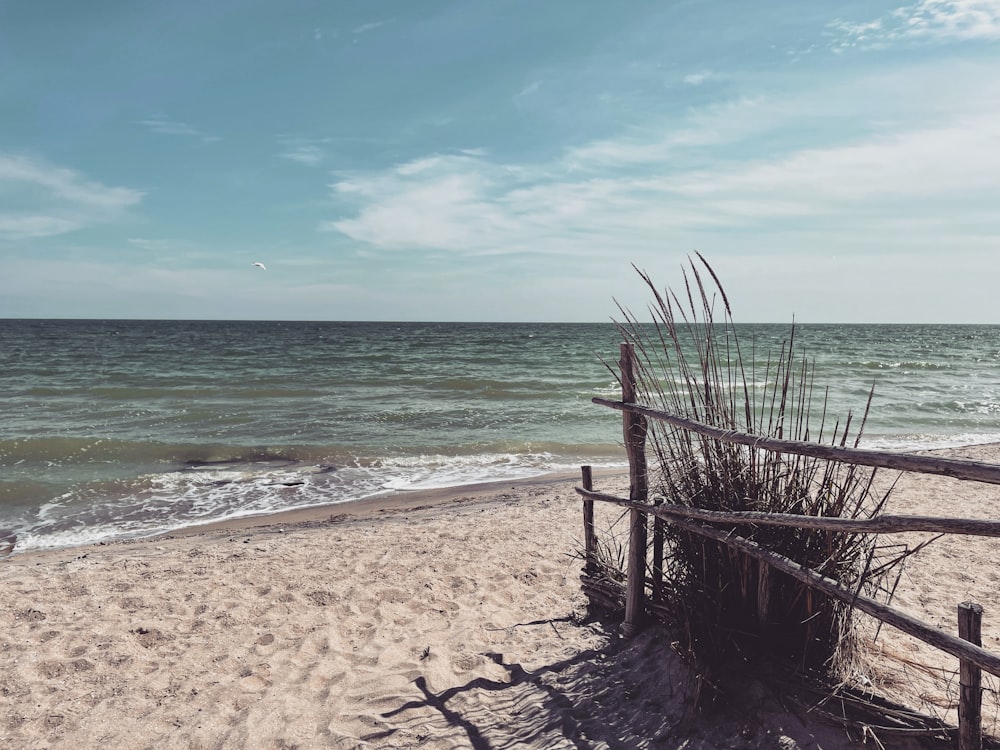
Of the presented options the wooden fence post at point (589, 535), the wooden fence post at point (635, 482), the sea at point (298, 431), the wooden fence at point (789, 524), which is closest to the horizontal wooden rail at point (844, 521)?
the wooden fence at point (789, 524)

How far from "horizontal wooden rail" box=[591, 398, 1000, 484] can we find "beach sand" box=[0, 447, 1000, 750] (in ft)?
3.55

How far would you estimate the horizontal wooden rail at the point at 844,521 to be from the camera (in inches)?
77.0

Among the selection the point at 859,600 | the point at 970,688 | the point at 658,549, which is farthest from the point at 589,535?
the point at 970,688

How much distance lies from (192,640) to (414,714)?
6.13 ft

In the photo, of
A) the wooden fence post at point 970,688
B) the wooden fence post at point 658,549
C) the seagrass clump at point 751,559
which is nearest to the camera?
the wooden fence post at point 970,688

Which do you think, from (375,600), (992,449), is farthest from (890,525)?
(992,449)

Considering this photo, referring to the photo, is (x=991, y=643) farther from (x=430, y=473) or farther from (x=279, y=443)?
(x=279, y=443)

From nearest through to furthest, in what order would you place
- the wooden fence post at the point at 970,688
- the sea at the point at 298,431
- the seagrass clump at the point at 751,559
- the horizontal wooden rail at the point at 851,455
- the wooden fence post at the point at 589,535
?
1. the horizontal wooden rail at the point at 851,455
2. the wooden fence post at the point at 970,688
3. the seagrass clump at the point at 751,559
4. the wooden fence post at the point at 589,535
5. the sea at the point at 298,431

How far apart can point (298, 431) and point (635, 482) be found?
10.4 metres

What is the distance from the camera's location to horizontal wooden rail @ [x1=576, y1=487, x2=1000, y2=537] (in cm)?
196

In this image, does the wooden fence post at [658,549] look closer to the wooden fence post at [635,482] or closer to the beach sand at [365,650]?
the wooden fence post at [635,482]

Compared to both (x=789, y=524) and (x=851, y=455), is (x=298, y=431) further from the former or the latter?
(x=851, y=455)

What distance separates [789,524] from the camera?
2529 mm

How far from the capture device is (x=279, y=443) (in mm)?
11578
